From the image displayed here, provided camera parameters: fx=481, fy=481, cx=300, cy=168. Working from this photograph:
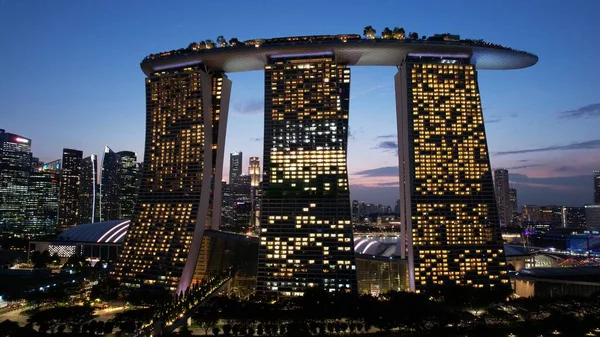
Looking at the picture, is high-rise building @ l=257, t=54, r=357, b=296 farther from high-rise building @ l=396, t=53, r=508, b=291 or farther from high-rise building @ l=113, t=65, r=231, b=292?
high-rise building @ l=396, t=53, r=508, b=291

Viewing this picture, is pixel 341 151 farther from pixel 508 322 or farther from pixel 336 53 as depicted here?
pixel 508 322

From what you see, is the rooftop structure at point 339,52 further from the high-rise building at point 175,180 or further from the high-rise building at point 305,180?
the high-rise building at point 305,180

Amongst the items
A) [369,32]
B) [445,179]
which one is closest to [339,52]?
[369,32]

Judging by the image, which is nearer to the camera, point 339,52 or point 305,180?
point 305,180

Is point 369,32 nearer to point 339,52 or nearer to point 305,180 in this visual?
point 339,52

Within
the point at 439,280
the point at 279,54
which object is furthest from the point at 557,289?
the point at 279,54

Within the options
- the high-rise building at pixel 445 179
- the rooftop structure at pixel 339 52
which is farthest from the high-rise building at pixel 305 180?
the high-rise building at pixel 445 179

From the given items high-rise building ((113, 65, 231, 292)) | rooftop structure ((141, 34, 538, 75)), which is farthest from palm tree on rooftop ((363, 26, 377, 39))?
high-rise building ((113, 65, 231, 292))
